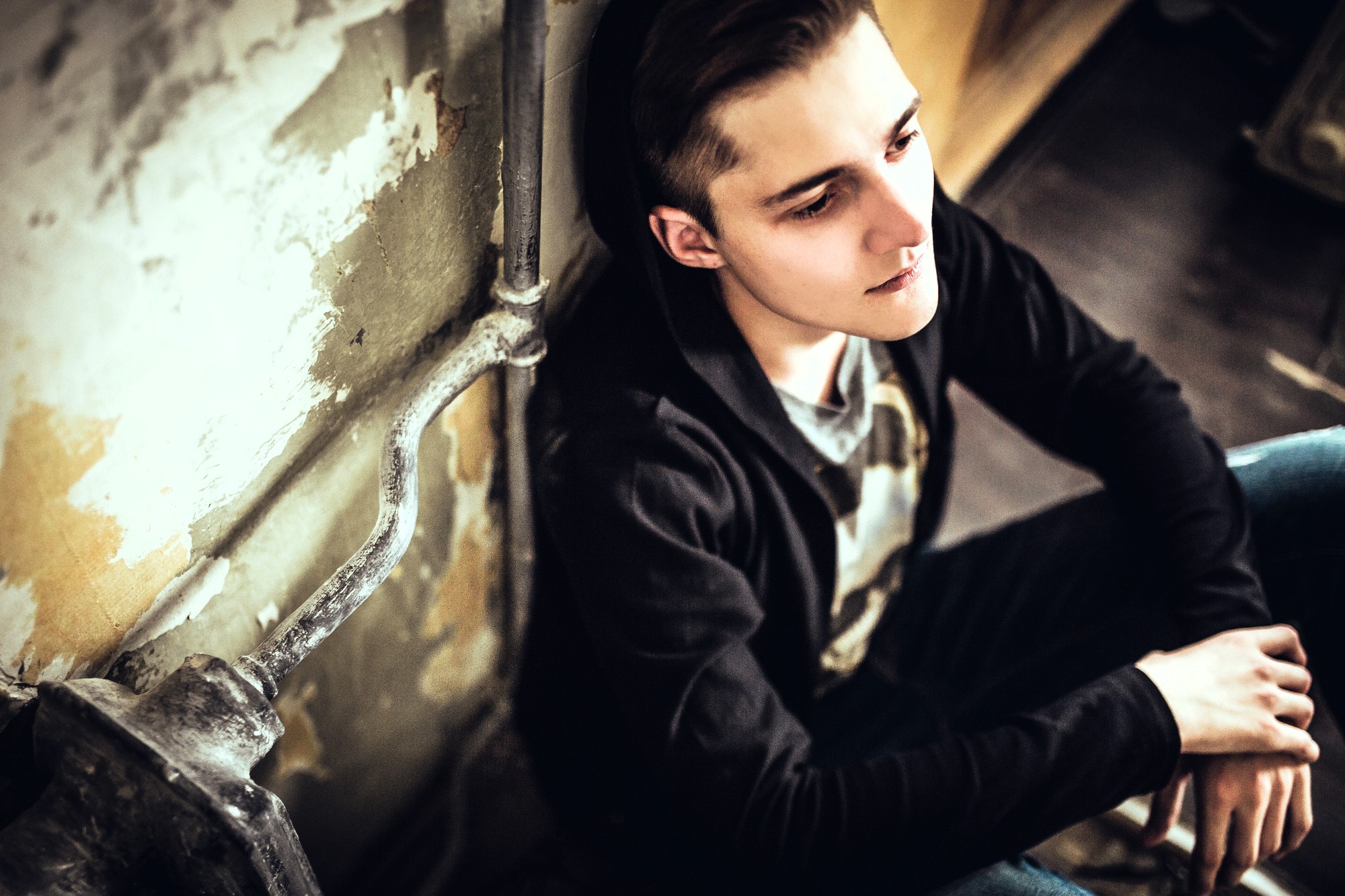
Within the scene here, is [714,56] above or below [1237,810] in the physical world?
above

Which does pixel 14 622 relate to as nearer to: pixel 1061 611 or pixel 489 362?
pixel 489 362

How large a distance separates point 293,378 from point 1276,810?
131cm

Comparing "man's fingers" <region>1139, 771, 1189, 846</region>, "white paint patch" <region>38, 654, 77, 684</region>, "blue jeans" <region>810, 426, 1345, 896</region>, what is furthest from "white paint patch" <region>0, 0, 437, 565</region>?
"man's fingers" <region>1139, 771, 1189, 846</region>

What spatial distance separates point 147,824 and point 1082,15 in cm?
363

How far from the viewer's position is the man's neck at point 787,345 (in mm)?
Result: 1137

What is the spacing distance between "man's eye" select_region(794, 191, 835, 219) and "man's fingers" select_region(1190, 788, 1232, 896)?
3.00 ft

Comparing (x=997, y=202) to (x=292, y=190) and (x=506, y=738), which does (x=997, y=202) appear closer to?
(x=506, y=738)

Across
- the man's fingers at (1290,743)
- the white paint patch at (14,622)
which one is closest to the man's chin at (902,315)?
the man's fingers at (1290,743)

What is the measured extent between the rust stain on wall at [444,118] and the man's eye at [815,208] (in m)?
0.35

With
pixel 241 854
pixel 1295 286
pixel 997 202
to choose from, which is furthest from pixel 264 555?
pixel 1295 286

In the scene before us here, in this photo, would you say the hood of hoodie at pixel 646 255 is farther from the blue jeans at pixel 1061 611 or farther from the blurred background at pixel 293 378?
the blue jeans at pixel 1061 611

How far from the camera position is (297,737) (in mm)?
1227

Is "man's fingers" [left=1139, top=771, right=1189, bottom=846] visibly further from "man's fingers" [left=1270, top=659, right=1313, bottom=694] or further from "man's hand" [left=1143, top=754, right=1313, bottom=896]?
"man's fingers" [left=1270, top=659, right=1313, bottom=694]

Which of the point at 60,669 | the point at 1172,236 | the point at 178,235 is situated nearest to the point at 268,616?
the point at 60,669
